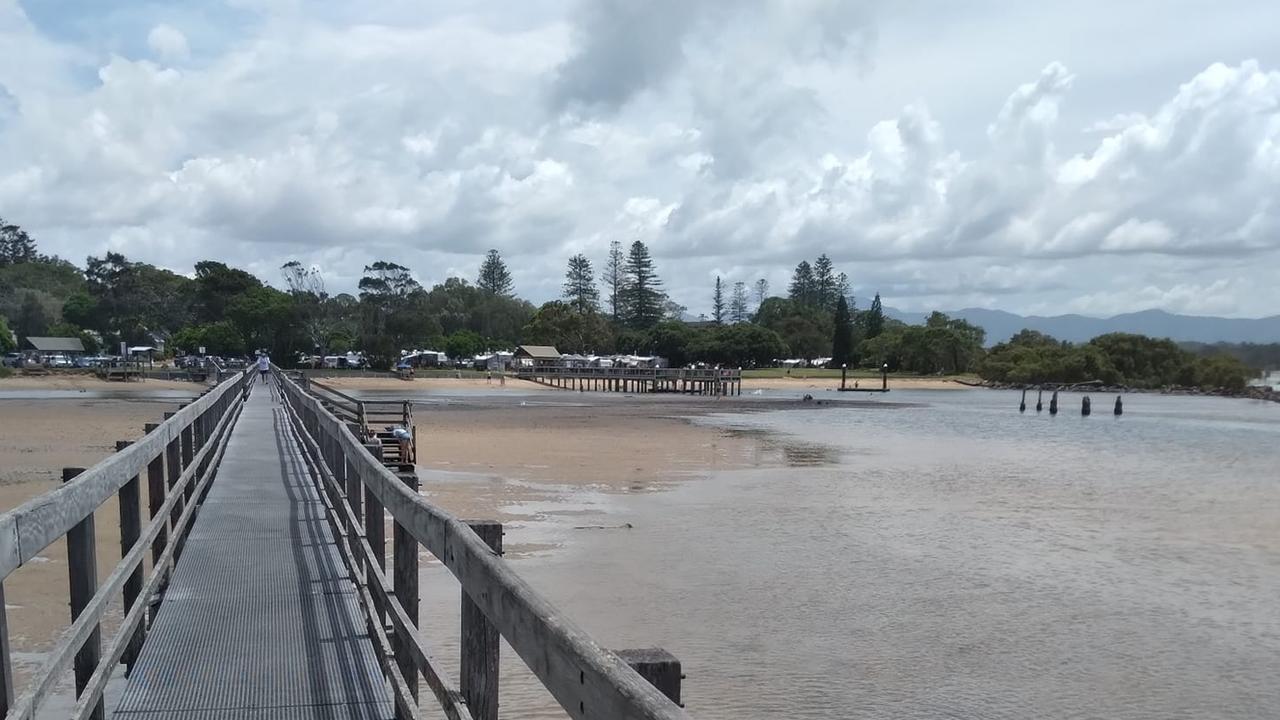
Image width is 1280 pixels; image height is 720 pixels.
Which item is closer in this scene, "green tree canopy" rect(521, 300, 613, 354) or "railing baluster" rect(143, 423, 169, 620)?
"railing baluster" rect(143, 423, 169, 620)

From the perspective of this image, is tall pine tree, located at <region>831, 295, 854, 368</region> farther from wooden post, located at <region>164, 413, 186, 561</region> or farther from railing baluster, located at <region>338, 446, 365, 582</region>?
railing baluster, located at <region>338, 446, 365, 582</region>

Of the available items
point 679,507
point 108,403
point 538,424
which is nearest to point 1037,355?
point 538,424

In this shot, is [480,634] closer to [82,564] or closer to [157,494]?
[82,564]

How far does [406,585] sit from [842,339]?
12858 cm

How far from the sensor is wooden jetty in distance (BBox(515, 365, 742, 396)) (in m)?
90.5

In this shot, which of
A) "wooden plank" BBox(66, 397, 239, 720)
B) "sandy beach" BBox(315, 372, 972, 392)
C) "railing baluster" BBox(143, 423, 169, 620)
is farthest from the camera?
"sandy beach" BBox(315, 372, 972, 392)

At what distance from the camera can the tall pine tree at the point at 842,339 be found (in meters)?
130

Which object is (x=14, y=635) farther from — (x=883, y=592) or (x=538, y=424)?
(x=538, y=424)

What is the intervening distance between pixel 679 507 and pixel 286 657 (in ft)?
51.4

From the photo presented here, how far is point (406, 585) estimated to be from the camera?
4094 millimetres

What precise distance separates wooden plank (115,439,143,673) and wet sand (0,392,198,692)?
2177 mm

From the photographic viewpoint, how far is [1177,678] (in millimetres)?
10242

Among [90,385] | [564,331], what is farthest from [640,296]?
[90,385]

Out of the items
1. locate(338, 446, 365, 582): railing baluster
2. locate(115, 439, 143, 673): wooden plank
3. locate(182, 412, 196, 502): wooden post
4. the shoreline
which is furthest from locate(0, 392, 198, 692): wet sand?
the shoreline
